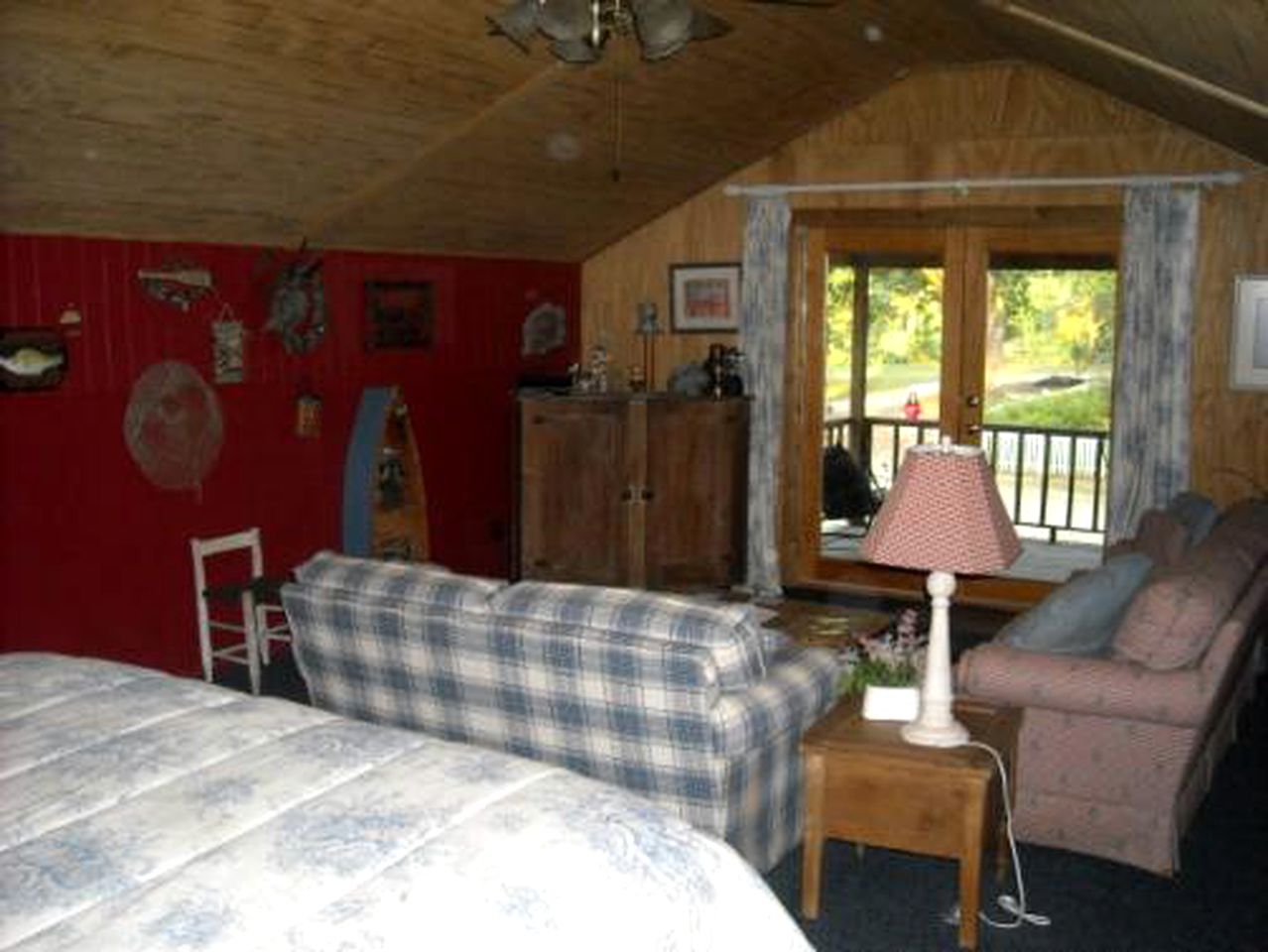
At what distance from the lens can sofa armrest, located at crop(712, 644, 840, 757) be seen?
3324 mm

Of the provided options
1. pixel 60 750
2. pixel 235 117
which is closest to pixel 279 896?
pixel 60 750

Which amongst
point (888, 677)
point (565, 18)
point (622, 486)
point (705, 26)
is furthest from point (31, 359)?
point (888, 677)

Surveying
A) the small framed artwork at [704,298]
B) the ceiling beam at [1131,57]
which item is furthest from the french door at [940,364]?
Answer: the ceiling beam at [1131,57]

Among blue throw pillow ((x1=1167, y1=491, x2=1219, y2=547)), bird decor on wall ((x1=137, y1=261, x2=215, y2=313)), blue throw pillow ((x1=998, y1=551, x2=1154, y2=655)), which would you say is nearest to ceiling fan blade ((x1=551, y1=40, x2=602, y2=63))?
blue throw pillow ((x1=998, y1=551, x2=1154, y2=655))

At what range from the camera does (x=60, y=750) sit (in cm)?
250

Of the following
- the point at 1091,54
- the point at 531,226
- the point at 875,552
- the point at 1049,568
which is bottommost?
the point at 1049,568

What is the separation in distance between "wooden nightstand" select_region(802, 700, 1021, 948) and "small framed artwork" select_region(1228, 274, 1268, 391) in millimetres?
4060

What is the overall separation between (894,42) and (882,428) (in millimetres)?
2411

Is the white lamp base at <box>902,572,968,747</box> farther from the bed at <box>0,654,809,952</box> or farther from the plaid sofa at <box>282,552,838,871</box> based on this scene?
the bed at <box>0,654,809,952</box>

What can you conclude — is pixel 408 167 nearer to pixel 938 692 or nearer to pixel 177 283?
pixel 177 283

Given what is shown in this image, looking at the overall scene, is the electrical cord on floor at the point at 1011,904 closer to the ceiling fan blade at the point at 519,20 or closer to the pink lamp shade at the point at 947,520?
the pink lamp shade at the point at 947,520

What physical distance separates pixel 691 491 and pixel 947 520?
4.24 meters

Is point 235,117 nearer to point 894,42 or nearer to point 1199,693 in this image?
point 894,42

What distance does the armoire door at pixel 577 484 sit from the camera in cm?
730
